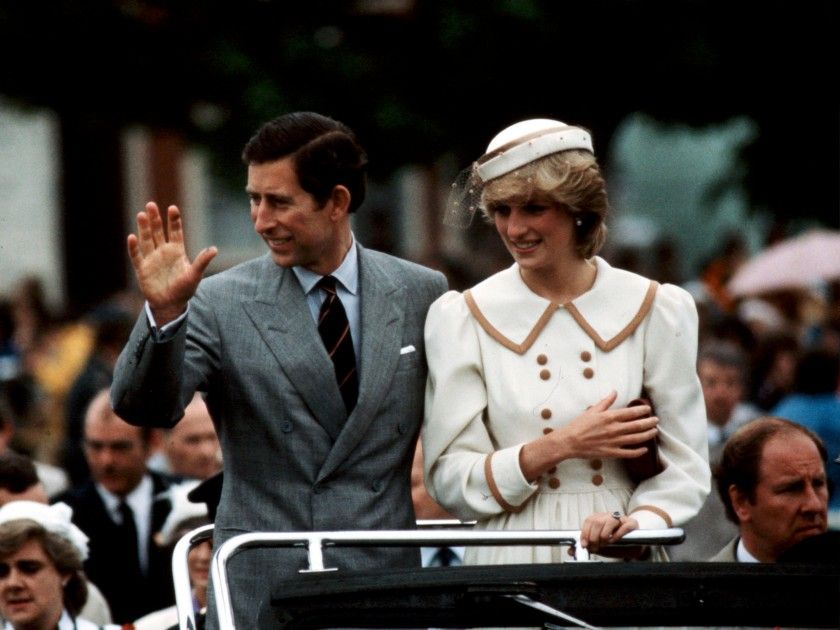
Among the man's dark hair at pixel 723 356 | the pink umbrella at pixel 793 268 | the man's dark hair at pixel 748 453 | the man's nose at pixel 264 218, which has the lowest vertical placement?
the man's dark hair at pixel 748 453

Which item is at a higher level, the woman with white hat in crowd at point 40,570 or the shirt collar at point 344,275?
the shirt collar at point 344,275

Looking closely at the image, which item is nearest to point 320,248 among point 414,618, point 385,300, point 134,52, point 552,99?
point 385,300

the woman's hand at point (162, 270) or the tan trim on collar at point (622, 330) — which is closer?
the woman's hand at point (162, 270)

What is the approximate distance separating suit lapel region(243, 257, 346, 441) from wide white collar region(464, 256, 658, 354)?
39cm

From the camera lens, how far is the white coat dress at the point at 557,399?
505cm

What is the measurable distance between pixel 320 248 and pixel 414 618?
4.84 ft

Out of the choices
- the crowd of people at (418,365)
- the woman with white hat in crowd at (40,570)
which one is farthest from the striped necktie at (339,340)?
the woman with white hat in crowd at (40,570)

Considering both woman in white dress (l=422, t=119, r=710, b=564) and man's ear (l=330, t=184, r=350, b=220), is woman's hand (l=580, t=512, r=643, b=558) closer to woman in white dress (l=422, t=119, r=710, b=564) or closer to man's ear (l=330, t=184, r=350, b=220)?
woman in white dress (l=422, t=119, r=710, b=564)

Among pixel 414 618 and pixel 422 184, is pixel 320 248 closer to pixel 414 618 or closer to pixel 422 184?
pixel 414 618

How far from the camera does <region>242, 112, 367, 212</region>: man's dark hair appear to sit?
5125mm

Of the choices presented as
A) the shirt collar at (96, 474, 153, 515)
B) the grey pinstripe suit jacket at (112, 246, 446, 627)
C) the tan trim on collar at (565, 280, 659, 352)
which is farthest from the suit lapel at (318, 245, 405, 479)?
the shirt collar at (96, 474, 153, 515)

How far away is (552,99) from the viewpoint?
55.1ft

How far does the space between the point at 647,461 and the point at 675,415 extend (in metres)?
0.14

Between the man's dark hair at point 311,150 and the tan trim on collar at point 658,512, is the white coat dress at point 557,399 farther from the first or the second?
the man's dark hair at point 311,150
